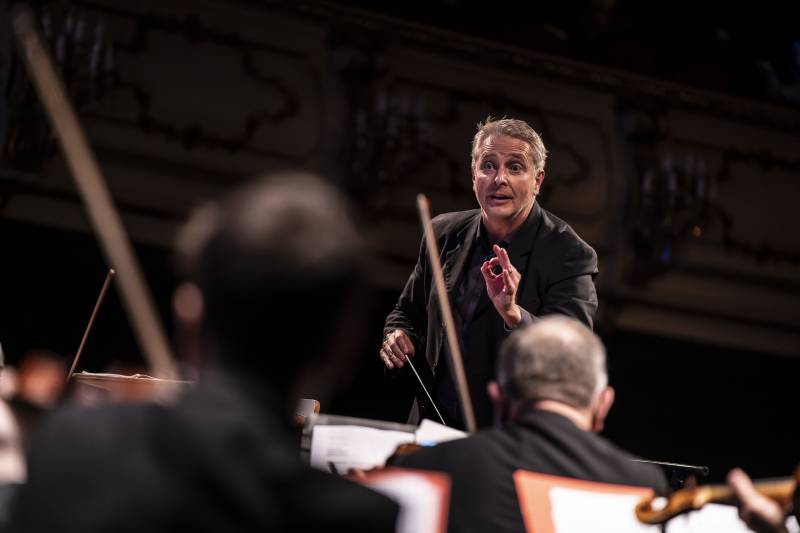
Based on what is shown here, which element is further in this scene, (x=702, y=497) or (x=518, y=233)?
(x=518, y=233)

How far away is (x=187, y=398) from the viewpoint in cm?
88

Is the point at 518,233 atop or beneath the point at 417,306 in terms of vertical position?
atop

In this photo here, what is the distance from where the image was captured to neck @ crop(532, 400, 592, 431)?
155 centimetres

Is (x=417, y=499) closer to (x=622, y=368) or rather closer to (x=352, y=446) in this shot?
(x=352, y=446)

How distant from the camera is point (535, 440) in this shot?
1.50 meters

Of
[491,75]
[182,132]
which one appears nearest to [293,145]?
[182,132]

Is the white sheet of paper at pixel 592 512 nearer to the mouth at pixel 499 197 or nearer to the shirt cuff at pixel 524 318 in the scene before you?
the shirt cuff at pixel 524 318

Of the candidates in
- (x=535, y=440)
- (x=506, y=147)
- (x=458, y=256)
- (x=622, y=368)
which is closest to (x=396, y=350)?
(x=458, y=256)

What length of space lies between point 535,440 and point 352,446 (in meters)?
0.42

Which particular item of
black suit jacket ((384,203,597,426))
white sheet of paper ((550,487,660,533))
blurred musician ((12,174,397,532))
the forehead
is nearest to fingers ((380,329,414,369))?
black suit jacket ((384,203,597,426))

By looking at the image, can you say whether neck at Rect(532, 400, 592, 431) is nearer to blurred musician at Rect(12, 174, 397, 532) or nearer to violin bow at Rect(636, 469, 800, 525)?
violin bow at Rect(636, 469, 800, 525)

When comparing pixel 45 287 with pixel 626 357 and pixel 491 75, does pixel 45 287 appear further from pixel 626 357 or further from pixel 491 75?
pixel 626 357

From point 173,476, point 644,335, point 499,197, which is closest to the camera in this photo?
point 173,476

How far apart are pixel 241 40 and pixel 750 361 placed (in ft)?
11.5
